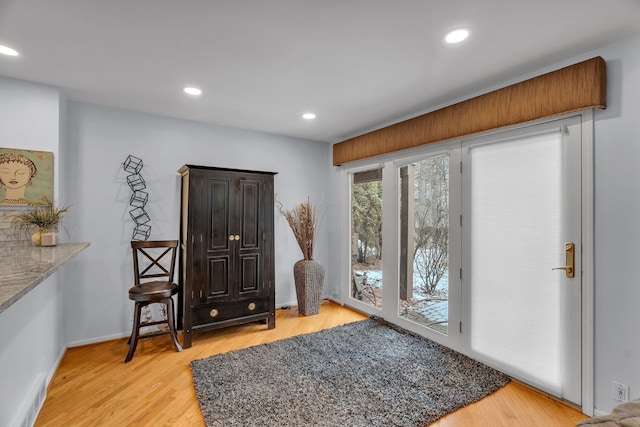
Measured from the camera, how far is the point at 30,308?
6.69 ft

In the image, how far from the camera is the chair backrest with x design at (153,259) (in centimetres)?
312

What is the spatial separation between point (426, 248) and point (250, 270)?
198 centimetres

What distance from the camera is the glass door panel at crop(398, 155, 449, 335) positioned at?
312 cm

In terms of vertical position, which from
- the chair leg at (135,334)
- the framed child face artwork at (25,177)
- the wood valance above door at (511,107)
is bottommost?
the chair leg at (135,334)

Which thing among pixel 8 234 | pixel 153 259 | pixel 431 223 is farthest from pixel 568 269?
pixel 8 234

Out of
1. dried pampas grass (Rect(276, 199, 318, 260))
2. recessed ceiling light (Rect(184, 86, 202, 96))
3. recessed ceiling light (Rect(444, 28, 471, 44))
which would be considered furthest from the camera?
dried pampas grass (Rect(276, 199, 318, 260))

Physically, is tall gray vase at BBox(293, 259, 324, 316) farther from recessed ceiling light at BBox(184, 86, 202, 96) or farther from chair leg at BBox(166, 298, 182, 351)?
recessed ceiling light at BBox(184, 86, 202, 96)

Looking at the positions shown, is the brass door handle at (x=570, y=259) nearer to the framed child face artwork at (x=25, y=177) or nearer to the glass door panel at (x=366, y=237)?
the glass door panel at (x=366, y=237)

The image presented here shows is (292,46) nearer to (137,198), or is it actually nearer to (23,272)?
(23,272)

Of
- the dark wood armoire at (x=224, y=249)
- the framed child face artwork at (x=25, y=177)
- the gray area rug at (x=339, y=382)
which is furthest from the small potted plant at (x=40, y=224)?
the gray area rug at (x=339, y=382)

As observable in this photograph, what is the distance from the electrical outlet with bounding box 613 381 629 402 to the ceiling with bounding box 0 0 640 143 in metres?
2.22

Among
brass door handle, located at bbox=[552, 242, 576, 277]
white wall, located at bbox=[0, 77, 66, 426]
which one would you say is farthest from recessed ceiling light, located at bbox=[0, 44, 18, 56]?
brass door handle, located at bbox=[552, 242, 576, 277]

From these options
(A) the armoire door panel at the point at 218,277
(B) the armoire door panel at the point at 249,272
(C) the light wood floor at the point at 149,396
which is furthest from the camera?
(B) the armoire door panel at the point at 249,272

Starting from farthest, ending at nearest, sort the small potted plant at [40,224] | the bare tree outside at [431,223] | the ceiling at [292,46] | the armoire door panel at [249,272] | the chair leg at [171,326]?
the armoire door panel at [249,272] → the bare tree outside at [431,223] → the chair leg at [171,326] → the small potted plant at [40,224] → the ceiling at [292,46]
